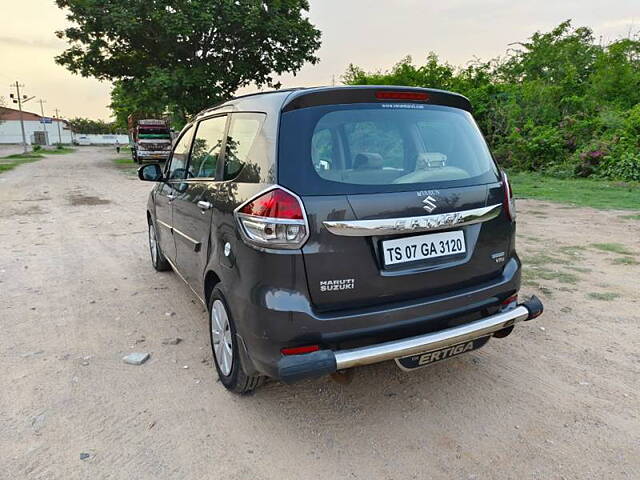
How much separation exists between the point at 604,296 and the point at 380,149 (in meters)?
3.14

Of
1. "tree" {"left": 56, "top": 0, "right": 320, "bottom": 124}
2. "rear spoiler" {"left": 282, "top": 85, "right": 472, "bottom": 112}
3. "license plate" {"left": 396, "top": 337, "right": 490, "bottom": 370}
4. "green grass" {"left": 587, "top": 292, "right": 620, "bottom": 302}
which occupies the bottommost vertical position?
"green grass" {"left": 587, "top": 292, "right": 620, "bottom": 302}

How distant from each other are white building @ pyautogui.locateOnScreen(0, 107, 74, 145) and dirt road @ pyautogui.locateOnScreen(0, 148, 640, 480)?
284ft

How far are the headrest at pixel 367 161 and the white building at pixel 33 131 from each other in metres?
88.3

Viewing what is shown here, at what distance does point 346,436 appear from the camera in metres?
2.51

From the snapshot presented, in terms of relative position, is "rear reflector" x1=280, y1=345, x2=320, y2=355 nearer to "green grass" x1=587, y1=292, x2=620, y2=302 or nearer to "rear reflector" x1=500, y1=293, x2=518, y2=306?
"rear reflector" x1=500, y1=293, x2=518, y2=306

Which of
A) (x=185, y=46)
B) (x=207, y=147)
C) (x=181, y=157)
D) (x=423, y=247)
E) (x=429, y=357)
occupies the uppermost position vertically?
(x=185, y=46)

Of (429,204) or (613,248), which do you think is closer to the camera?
(429,204)

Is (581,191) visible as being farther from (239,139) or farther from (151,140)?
(151,140)

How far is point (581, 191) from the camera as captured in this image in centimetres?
1173

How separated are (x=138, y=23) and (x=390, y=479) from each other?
22.6m

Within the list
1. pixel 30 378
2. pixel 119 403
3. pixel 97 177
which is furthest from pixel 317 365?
pixel 97 177

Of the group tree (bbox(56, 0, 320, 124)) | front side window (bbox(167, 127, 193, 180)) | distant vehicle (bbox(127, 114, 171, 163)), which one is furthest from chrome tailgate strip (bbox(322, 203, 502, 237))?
distant vehicle (bbox(127, 114, 171, 163))

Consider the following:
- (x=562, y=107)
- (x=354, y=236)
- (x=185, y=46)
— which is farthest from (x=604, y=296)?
(x=185, y=46)

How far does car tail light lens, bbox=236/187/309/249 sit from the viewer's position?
2.21m
